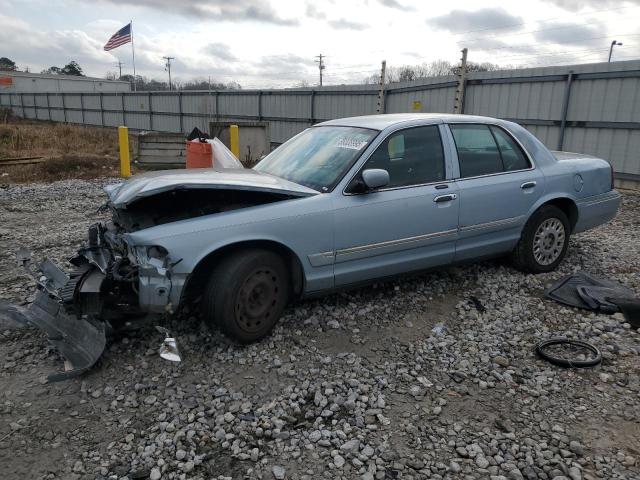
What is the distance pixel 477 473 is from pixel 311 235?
1.94m

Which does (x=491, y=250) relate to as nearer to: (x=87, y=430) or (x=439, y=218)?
(x=439, y=218)

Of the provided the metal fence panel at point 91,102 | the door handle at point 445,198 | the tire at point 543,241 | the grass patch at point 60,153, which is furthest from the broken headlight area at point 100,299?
the metal fence panel at point 91,102

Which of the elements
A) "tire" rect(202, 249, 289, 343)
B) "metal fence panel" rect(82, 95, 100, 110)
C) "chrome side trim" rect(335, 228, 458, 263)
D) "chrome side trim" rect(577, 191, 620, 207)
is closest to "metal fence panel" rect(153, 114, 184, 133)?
"metal fence panel" rect(82, 95, 100, 110)

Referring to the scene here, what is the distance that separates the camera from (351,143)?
436 cm

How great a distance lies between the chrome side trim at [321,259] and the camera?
12.8 ft

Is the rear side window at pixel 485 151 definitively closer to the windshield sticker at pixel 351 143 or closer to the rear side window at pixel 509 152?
the rear side window at pixel 509 152

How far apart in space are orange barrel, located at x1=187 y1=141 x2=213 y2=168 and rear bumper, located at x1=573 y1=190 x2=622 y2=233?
19.5ft

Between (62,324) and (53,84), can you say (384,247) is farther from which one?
(53,84)

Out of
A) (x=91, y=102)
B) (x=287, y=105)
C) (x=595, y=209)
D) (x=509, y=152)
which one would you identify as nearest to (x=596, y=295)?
(x=595, y=209)

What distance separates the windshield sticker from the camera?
4269mm

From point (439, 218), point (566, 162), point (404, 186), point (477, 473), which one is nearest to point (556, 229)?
point (566, 162)

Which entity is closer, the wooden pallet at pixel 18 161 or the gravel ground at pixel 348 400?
the gravel ground at pixel 348 400

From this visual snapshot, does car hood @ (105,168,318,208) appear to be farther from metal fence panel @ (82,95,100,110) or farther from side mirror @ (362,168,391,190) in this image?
metal fence panel @ (82,95,100,110)

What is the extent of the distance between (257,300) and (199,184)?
36.7 inches
